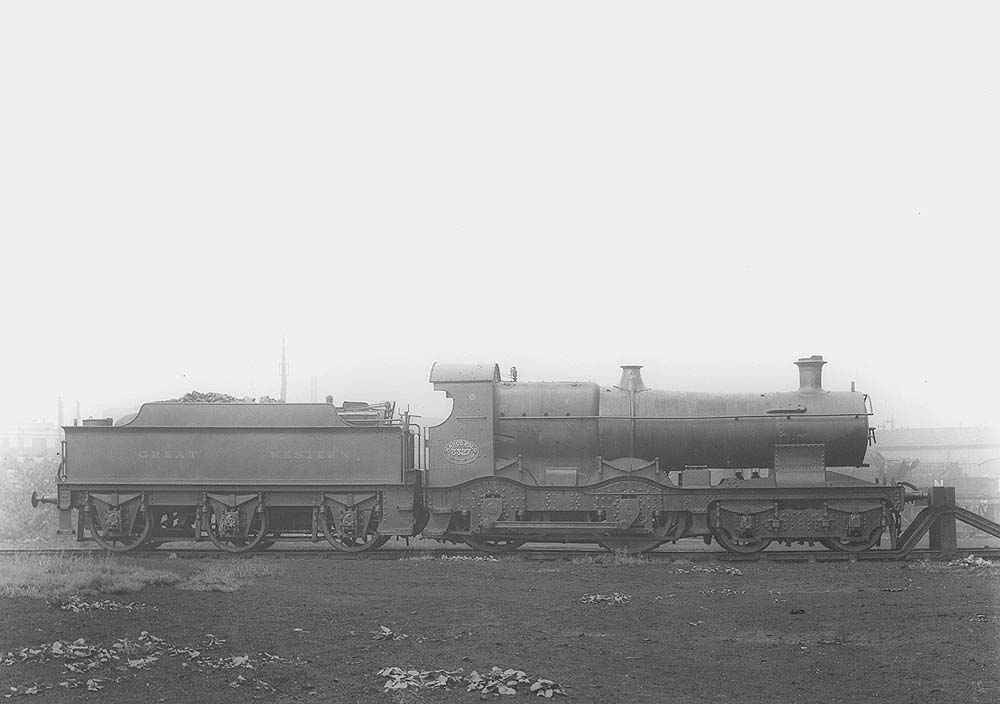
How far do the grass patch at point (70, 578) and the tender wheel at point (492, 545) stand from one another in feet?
18.1

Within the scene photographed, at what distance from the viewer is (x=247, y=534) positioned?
57.5 ft

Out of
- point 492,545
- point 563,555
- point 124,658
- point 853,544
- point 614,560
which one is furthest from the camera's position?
point 492,545

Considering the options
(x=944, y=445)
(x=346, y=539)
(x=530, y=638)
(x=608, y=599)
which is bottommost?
(x=944, y=445)

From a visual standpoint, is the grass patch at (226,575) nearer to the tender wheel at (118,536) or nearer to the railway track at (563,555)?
the railway track at (563,555)

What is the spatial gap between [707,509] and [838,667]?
8.58 meters

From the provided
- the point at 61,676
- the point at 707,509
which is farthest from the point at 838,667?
the point at 707,509

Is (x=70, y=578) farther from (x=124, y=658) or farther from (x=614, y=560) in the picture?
(x=614, y=560)

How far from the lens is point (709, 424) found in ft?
56.9

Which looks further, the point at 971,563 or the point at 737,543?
the point at 737,543

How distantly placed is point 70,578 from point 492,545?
7860mm

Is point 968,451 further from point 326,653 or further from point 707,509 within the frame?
point 326,653

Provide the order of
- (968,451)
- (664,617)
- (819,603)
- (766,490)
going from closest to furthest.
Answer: (664,617), (819,603), (766,490), (968,451)

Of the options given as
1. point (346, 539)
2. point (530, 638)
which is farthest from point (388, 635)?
point (346, 539)

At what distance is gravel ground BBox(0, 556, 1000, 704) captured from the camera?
7.61 metres
